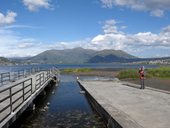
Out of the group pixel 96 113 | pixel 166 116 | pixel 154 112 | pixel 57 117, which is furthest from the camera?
pixel 96 113

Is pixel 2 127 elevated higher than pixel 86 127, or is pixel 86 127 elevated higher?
pixel 2 127

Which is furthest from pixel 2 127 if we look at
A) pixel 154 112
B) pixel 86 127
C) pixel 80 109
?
pixel 80 109

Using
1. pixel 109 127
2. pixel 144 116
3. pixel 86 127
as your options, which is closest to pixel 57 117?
pixel 86 127

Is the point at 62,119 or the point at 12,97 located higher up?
the point at 12,97

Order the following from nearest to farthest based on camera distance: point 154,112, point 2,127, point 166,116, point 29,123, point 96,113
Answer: point 2,127 → point 166,116 → point 154,112 → point 29,123 → point 96,113

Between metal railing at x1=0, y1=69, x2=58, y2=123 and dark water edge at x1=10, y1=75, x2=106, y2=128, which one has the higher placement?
metal railing at x1=0, y1=69, x2=58, y2=123

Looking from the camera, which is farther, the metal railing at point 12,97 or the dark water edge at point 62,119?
the dark water edge at point 62,119

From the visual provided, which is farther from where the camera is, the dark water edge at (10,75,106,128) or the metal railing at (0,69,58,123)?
the dark water edge at (10,75,106,128)

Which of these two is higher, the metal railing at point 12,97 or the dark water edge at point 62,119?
the metal railing at point 12,97

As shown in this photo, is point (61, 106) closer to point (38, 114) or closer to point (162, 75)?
point (38, 114)

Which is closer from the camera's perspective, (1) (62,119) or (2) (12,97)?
(1) (62,119)

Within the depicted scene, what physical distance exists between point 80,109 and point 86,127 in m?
7.05

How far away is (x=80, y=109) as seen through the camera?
24.2 m

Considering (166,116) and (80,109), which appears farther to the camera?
(80,109)
